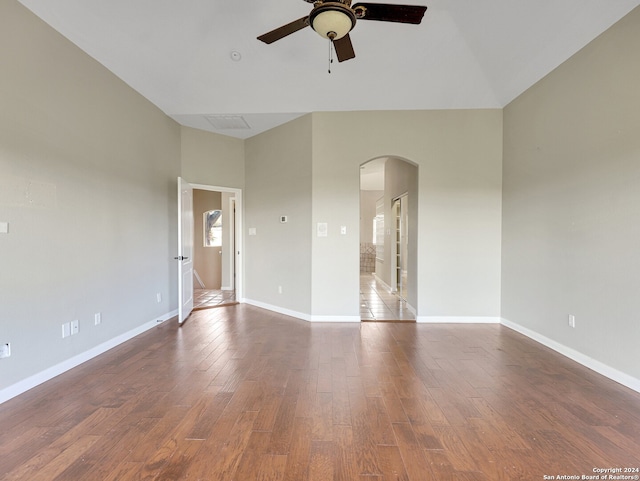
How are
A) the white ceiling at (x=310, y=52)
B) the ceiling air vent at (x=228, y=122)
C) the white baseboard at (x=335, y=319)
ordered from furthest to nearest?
the ceiling air vent at (x=228, y=122) → the white baseboard at (x=335, y=319) → the white ceiling at (x=310, y=52)

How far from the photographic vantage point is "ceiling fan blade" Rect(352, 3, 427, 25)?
6.87 ft

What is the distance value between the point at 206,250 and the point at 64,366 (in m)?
5.01

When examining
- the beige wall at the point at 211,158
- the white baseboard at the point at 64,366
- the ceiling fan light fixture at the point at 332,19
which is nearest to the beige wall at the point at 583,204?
the ceiling fan light fixture at the point at 332,19

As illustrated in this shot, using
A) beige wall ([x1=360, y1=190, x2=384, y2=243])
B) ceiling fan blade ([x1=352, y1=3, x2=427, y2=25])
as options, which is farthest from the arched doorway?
ceiling fan blade ([x1=352, y1=3, x2=427, y2=25])

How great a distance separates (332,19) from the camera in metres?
2.04

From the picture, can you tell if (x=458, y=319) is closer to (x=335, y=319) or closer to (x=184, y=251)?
(x=335, y=319)

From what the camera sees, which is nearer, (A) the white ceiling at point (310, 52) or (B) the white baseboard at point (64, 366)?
(B) the white baseboard at point (64, 366)

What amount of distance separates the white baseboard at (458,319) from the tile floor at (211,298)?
3.49 meters

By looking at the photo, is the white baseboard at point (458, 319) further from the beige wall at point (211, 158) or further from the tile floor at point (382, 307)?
the beige wall at point (211, 158)

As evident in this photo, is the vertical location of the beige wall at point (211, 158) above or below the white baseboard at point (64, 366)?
above

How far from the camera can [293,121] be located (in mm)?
4746

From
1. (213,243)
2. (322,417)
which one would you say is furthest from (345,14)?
(213,243)

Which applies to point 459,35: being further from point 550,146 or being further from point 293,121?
point 293,121

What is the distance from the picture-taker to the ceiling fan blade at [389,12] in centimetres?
209
